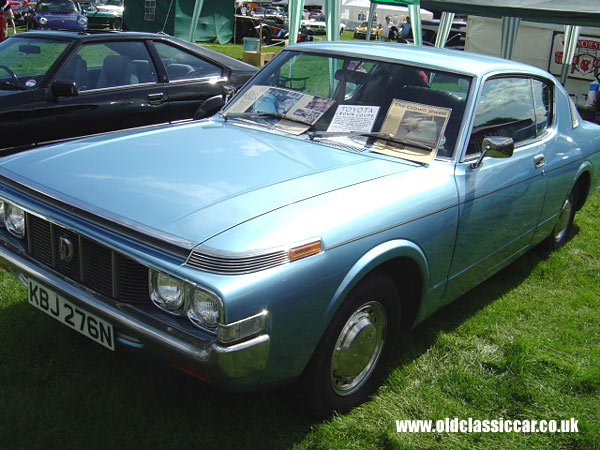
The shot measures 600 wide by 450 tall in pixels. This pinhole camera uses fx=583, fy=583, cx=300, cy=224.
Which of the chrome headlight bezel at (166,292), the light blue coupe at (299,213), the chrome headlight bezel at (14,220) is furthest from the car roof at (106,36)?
the chrome headlight bezel at (166,292)

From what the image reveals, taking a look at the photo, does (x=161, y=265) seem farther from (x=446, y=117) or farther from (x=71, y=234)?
(x=446, y=117)

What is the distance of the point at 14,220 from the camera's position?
9.02 feet

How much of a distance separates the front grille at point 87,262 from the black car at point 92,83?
3145 millimetres

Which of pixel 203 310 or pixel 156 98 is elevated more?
pixel 156 98

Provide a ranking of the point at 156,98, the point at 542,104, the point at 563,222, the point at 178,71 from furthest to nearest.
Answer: the point at 178,71
the point at 156,98
the point at 563,222
the point at 542,104

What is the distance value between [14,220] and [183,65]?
4.08 m

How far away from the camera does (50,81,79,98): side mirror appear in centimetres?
541

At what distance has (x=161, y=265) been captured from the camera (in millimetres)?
2094

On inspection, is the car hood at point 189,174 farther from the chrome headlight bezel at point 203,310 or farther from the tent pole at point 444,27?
the tent pole at point 444,27

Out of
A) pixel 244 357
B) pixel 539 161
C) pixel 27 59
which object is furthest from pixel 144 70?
pixel 244 357

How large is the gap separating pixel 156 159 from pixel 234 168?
403 millimetres

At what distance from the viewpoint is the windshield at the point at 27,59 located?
18.3 feet

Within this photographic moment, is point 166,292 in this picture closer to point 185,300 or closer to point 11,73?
point 185,300

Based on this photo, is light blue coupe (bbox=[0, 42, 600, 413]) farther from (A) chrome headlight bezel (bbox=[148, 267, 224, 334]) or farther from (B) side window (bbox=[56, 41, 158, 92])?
(B) side window (bbox=[56, 41, 158, 92])
